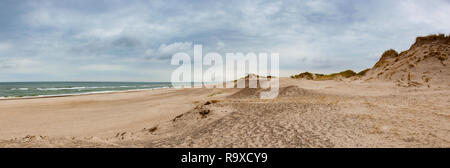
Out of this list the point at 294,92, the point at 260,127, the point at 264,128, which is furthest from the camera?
the point at 294,92

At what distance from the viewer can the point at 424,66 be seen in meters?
19.2

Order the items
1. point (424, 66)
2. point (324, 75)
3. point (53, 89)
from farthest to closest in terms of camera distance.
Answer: point (53, 89) → point (324, 75) → point (424, 66)

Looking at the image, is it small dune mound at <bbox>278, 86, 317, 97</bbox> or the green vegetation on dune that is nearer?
small dune mound at <bbox>278, 86, 317, 97</bbox>

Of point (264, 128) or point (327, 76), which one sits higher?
point (327, 76)

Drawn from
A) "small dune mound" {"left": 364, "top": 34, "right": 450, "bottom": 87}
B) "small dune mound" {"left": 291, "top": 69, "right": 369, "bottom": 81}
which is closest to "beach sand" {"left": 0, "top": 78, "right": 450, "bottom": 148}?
"small dune mound" {"left": 364, "top": 34, "right": 450, "bottom": 87}

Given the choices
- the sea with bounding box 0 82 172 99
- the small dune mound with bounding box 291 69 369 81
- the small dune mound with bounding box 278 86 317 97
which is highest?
the small dune mound with bounding box 291 69 369 81

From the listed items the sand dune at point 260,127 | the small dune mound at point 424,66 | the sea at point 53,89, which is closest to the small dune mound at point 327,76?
the small dune mound at point 424,66

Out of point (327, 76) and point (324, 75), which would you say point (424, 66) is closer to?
point (327, 76)

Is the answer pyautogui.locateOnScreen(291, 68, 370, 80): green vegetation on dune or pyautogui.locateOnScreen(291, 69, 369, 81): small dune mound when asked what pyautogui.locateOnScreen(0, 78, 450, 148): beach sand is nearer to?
pyautogui.locateOnScreen(291, 69, 369, 81): small dune mound

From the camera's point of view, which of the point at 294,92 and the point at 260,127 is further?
the point at 294,92

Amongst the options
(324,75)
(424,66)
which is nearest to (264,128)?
(424,66)

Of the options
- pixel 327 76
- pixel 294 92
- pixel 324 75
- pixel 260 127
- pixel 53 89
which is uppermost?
pixel 324 75

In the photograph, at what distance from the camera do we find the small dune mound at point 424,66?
1711 centimetres

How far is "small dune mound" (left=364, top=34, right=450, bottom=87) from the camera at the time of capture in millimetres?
17109
